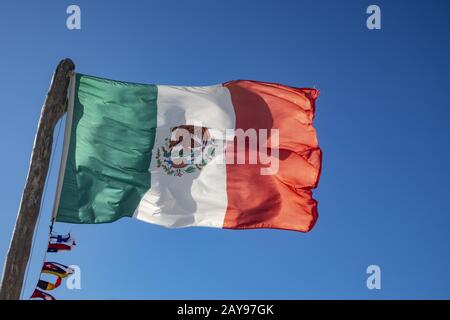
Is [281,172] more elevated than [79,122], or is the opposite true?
[79,122]

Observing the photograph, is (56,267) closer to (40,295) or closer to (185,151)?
(40,295)

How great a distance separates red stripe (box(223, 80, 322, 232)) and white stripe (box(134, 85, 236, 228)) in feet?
0.69

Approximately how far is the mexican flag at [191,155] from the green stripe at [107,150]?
0.06 ft

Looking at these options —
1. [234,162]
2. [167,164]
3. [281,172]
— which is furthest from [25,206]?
[281,172]

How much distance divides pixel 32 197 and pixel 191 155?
11.1 feet

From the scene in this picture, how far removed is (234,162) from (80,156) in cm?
276

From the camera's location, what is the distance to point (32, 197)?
7.71 meters

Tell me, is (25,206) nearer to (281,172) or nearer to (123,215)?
(123,215)

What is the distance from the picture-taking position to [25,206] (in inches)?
300

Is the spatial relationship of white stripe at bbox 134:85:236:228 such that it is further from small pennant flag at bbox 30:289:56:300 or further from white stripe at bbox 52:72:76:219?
small pennant flag at bbox 30:289:56:300

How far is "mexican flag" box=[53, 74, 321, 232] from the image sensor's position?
9398 mm

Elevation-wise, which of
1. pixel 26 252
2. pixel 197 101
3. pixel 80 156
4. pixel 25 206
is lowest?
pixel 26 252

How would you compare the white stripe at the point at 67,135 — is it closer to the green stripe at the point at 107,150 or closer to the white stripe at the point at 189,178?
the green stripe at the point at 107,150

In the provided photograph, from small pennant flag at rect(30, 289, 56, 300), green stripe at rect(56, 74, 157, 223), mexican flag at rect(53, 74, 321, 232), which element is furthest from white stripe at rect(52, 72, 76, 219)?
small pennant flag at rect(30, 289, 56, 300)
